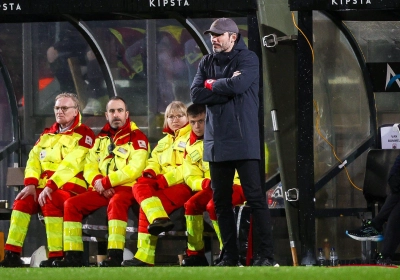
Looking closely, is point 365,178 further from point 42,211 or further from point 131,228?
point 42,211

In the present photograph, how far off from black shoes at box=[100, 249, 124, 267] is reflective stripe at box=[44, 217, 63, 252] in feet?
1.63

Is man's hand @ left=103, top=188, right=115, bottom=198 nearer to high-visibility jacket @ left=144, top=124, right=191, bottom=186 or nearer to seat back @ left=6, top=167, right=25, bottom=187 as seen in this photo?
high-visibility jacket @ left=144, top=124, right=191, bottom=186

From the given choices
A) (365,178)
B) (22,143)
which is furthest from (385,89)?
(22,143)

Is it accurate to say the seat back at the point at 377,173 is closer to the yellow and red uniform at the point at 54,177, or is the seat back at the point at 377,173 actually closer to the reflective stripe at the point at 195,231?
the reflective stripe at the point at 195,231

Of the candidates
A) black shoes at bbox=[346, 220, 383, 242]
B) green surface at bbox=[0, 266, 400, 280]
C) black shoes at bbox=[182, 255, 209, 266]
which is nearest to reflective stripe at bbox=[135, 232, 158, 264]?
black shoes at bbox=[182, 255, 209, 266]

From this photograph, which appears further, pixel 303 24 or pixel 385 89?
pixel 385 89

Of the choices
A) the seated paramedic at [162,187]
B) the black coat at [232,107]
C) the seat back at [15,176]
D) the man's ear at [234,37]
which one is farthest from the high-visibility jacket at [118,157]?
the man's ear at [234,37]

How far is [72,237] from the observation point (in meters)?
8.69

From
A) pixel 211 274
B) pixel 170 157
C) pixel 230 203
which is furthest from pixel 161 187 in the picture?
pixel 211 274

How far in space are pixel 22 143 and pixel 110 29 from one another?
53.3 inches

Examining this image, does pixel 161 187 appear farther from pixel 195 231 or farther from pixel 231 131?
pixel 231 131

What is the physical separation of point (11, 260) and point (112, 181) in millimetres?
1035

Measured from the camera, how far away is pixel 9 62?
33.3 ft

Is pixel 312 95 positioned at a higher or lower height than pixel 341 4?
lower
